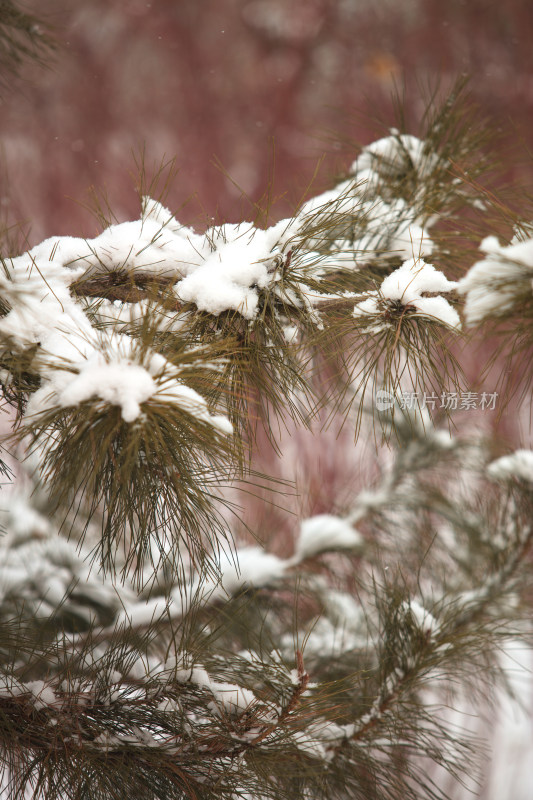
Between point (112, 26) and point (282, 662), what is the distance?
1.72 meters

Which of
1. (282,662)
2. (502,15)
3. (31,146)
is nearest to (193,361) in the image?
(282,662)

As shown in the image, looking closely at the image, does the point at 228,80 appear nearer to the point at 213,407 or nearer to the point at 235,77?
the point at 235,77

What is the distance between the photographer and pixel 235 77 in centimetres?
163

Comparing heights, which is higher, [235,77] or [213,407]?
[235,77]

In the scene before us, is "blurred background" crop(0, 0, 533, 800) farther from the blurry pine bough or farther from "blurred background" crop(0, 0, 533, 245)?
the blurry pine bough

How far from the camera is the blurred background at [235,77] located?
158 cm

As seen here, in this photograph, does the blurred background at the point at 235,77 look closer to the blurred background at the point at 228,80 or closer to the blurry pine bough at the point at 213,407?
the blurred background at the point at 228,80

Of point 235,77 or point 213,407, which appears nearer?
point 213,407

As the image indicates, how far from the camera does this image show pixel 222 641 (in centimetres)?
56

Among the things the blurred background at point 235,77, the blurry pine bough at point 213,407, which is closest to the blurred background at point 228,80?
the blurred background at point 235,77

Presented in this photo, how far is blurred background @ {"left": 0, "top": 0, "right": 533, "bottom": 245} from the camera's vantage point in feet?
5.19

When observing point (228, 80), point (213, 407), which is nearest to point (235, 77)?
point (228, 80)

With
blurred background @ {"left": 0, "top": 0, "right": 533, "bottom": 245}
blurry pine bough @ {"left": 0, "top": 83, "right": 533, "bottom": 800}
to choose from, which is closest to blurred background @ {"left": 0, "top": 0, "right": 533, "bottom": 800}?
blurred background @ {"left": 0, "top": 0, "right": 533, "bottom": 245}

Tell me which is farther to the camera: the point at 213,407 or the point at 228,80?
the point at 228,80
